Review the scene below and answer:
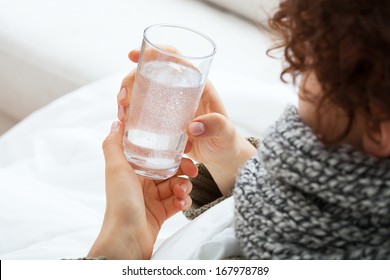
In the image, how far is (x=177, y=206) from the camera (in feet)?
3.49

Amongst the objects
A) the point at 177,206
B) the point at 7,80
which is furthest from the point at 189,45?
the point at 7,80

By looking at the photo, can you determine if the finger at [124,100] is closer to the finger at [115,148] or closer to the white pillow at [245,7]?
the finger at [115,148]

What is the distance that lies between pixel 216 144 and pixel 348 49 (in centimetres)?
40

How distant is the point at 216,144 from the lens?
1074 mm

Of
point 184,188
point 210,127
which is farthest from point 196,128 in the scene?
point 184,188

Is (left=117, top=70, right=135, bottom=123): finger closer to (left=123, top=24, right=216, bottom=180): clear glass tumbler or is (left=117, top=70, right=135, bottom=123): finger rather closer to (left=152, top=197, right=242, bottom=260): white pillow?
(left=123, top=24, right=216, bottom=180): clear glass tumbler

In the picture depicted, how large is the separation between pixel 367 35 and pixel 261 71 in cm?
125

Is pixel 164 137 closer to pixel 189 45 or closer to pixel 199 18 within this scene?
pixel 189 45

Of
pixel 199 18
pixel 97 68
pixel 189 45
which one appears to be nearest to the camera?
pixel 189 45

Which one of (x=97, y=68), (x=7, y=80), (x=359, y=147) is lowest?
(x=7, y=80)

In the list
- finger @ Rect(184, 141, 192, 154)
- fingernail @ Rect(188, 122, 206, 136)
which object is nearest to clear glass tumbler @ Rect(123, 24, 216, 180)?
fingernail @ Rect(188, 122, 206, 136)

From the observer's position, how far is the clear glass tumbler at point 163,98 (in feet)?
2.85

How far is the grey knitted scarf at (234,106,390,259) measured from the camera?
2.46 ft

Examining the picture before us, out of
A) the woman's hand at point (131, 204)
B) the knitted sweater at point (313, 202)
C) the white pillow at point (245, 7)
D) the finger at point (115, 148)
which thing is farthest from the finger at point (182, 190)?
the white pillow at point (245, 7)
